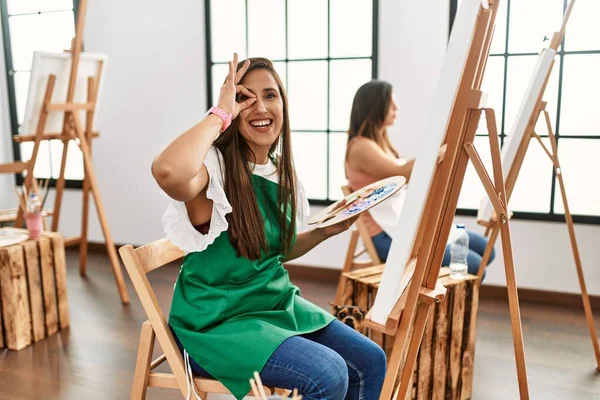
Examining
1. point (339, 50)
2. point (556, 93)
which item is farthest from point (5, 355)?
point (556, 93)

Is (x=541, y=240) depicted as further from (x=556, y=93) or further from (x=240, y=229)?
(x=240, y=229)

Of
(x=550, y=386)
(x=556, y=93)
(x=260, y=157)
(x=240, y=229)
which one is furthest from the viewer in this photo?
(x=556, y=93)

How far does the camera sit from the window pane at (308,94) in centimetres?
388

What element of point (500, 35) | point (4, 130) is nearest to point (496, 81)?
point (500, 35)

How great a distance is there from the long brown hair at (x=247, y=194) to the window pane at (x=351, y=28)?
212 cm

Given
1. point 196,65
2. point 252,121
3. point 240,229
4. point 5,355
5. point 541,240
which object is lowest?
point 5,355

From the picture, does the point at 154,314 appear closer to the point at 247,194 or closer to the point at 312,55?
the point at 247,194

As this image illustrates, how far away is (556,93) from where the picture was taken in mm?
3402

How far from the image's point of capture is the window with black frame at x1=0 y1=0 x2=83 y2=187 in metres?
4.68

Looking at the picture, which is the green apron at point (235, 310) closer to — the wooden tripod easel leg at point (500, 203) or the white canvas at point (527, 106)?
the wooden tripod easel leg at point (500, 203)

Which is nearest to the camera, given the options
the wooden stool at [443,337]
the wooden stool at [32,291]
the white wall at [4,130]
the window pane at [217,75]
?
the wooden stool at [443,337]

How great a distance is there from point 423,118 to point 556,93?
2.47ft

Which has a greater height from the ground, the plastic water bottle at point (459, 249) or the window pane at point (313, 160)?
the window pane at point (313, 160)

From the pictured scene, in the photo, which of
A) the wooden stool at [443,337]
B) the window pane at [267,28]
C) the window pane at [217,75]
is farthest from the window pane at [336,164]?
the wooden stool at [443,337]
